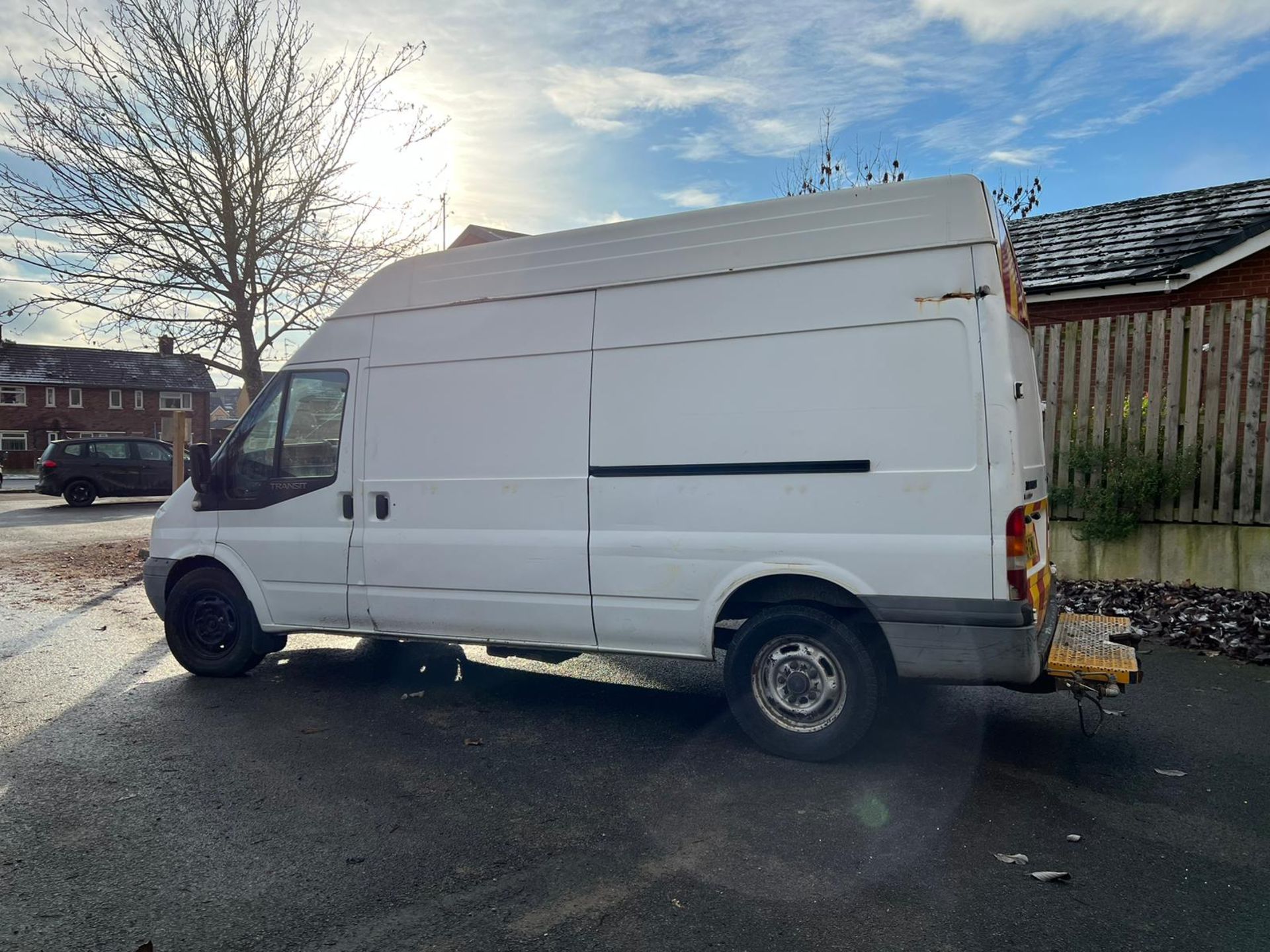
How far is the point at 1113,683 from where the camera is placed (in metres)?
4.21

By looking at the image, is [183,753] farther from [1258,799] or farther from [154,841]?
[1258,799]

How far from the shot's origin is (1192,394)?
7.81m

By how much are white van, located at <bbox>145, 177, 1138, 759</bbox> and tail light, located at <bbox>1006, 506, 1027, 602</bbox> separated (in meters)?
0.02

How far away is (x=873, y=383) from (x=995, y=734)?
2141mm

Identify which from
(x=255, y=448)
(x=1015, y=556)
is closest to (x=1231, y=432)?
(x=1015, y=556)

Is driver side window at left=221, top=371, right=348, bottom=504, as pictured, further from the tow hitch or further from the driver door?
the tow hitch

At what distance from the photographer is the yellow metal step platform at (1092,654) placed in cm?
421

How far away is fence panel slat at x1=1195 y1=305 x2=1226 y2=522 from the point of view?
7703 millimetres

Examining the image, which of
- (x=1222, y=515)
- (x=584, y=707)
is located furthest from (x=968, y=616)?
(x=1222, y=515)

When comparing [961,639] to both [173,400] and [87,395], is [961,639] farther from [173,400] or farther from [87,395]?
[173,400]

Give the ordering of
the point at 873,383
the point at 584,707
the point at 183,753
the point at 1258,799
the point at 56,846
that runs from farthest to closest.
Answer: the point at 584,707 < the point at 183,753 < the point at 873,383 < the point at 1258,799 < the point at 56,846

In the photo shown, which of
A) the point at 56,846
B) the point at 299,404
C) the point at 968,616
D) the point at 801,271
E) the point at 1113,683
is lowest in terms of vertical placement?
the point at 56,846

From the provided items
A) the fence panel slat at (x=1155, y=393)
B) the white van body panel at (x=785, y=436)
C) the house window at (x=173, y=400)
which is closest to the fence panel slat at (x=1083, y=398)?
the fence panel slat at (x=1155, y=393)

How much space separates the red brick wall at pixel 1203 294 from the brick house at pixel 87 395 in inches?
1817
